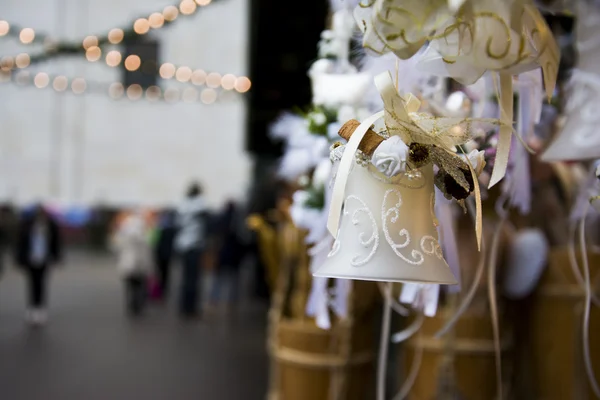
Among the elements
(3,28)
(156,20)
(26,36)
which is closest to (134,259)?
(26,36)

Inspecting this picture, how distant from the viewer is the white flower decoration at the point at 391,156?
1.80 m

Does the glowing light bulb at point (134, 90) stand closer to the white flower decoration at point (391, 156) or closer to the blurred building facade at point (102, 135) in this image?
the blurred building facade at point (102, 135)

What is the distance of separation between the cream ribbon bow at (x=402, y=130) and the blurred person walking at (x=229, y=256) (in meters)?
8.90

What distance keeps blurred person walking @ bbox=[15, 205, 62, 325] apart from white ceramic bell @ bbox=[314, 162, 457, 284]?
8796mm

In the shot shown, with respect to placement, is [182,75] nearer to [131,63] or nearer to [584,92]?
[131,63]

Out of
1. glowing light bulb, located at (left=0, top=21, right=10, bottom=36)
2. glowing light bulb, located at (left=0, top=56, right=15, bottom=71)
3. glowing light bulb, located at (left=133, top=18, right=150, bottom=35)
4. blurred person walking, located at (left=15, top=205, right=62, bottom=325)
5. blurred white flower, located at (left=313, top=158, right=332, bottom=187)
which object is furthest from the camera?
blurred person walking, located at (left=15, top=205, right=62, bottom=325)

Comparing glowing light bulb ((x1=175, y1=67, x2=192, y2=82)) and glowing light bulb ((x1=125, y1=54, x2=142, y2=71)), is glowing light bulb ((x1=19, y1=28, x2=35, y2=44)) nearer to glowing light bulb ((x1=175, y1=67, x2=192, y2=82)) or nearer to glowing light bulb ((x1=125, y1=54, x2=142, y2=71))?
glowing light bulb ((x1=125, y1=54, x2=142, y2=71))

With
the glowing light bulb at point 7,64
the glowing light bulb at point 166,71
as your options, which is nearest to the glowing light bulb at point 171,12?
the glowing light bulb at point 7,64

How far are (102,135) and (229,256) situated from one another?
43.2 feet

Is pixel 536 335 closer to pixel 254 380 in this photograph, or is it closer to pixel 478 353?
pixel 478 353

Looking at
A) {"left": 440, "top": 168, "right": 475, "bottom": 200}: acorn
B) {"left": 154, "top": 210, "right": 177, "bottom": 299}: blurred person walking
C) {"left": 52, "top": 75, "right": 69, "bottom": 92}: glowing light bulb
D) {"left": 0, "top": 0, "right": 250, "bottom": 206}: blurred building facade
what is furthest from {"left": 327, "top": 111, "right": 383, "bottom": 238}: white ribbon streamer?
{"left": 0, "top": 0, "right": 250, "bottom": 206}: blurred building facade

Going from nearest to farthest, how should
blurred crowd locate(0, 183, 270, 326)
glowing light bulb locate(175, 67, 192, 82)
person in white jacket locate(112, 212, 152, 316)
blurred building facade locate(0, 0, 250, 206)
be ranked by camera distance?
blurred crowd locate(0, 183, 270, 326)
person in white jacket locate(112, 212, 152, 316)
glowing light bulb locate(175, 67, 192, 82)
blurred building facade locate(0, 0, 250, 206)

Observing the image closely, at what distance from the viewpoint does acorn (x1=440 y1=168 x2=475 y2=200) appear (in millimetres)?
1867

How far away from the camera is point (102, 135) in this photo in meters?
22.9
